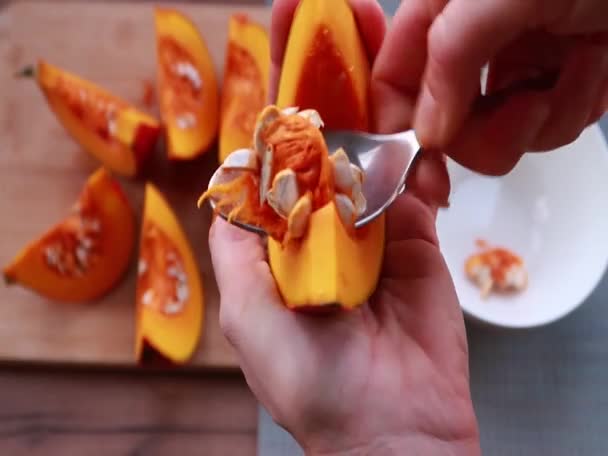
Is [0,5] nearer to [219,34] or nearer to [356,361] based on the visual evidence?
[219,34]

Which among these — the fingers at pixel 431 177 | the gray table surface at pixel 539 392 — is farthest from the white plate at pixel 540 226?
the fingers at pixel 431 177

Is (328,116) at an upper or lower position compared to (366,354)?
upper

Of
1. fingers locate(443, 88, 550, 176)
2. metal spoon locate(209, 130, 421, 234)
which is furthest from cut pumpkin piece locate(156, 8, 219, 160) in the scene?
fingers locate(443, 88, 550, 176)

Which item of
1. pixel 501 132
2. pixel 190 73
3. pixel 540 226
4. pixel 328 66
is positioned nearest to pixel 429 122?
pixel 501 132

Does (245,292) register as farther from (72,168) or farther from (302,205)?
(72,168)

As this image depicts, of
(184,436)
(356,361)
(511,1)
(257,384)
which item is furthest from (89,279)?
(511,1)

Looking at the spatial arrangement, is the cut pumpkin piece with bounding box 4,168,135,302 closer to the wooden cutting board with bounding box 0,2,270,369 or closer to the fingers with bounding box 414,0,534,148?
the wooden cutting board with bounding box 0,2,270,369

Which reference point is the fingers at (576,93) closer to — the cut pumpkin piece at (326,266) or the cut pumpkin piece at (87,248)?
the cut pumpkin piece at (326,266)
